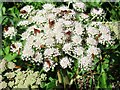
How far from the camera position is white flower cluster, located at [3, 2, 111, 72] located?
76.2 inches

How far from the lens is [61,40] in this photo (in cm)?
192

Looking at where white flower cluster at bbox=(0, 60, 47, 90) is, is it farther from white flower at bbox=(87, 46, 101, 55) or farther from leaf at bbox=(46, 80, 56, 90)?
white flower at bbox=(87, 46, 101, 55)

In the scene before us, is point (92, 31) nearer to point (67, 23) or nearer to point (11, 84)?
point (67, 23)

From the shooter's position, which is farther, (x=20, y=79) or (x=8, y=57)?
(x=8, y=57)

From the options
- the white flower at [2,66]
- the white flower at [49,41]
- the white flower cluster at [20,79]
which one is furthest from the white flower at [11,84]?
the white flower at [49,41]

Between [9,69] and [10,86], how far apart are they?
287 mm

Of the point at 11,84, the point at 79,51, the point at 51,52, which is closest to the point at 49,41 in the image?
the point at 51,52

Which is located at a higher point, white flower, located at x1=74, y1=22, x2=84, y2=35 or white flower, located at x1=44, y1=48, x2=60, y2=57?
white flower, located at x1=74, y1=22, x2=84, y2=35

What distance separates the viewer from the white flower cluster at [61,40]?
1936mm

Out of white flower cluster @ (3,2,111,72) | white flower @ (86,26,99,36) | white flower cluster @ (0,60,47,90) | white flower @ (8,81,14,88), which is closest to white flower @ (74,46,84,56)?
white flower cluster @ (3,2,111,72)

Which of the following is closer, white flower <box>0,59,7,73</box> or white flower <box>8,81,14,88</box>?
white flower <box>8,81,14,88</box>

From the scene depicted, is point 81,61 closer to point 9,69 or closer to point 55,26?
point 55,26

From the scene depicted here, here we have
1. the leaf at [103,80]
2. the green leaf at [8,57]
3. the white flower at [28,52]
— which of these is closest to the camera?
the leaf at [103,80]

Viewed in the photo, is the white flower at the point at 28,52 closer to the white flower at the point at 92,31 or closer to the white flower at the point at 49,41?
the white flower at the point at 49,41
